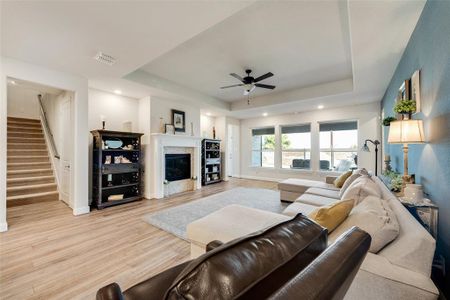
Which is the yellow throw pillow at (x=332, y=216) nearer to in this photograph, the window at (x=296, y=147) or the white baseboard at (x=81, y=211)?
the white baseboard at (x=81, y=211)

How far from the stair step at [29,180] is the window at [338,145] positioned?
747 cm

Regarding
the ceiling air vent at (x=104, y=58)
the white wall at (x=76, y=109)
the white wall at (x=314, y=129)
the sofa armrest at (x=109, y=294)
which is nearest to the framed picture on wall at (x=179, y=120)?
the white wall at (x=76, y=109)

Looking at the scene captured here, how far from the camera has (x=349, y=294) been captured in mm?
965

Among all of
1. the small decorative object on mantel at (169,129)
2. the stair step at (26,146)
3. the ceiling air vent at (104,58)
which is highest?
the ceiling air vent at (104,58)

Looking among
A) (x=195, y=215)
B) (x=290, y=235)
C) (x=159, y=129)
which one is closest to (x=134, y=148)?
(x=159, y=129)

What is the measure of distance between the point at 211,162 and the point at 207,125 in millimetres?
1462

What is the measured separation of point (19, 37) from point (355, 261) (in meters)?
3.78

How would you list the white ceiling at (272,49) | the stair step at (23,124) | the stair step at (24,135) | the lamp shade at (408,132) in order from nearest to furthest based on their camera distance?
the lamp shade at (408,132) → the white ceiling at (272,49) → the stair step at (24,135) → the stair step at (23,124)

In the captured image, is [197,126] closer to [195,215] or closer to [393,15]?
[195,215]

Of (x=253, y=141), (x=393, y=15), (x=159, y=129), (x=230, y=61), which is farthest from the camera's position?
(x=253, y=141)

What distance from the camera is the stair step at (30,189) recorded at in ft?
12.8

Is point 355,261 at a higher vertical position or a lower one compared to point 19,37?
lower

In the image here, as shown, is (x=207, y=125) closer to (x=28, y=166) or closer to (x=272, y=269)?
(x=28, y=166)

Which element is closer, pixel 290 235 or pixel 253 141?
pixel 290 235
